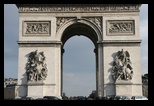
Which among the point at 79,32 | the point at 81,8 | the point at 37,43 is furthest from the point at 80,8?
the point at 37,43

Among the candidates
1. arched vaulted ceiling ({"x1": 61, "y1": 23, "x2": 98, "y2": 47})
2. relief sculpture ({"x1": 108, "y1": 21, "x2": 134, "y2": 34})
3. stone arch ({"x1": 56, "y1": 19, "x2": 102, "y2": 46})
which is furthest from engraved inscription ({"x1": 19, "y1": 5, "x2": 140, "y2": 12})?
arched vaulted ceiling ({"x1": 61, "y1": 23, "x2": 98, "y2": 47})

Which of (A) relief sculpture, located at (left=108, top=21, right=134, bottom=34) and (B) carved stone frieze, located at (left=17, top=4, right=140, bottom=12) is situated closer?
(A) relief sculpture, located at (left=108, top=21, right=134, bottom=34)

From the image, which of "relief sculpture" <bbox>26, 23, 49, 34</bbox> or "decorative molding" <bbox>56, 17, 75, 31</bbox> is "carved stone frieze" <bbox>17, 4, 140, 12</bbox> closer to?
"decorative molding" <bbox>56, 17, 75, 31</bbox>

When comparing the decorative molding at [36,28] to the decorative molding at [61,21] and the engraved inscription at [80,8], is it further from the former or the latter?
the engraved inscription at [80,8]

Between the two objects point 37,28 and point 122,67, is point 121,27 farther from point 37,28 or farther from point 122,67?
point 37,28

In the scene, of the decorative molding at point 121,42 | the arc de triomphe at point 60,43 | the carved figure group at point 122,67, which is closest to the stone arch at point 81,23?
the arc de triomphe at point 60,43
